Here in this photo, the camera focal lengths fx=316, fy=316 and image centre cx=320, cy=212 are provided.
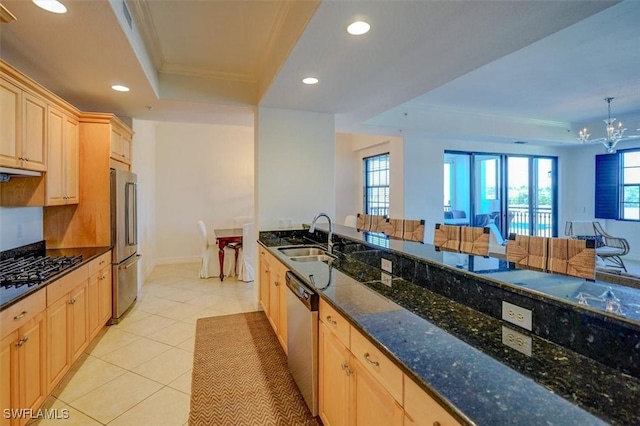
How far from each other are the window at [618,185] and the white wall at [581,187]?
0.13 metres

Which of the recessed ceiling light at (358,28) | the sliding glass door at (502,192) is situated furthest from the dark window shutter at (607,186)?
the recessed ceiling light at (358,28)

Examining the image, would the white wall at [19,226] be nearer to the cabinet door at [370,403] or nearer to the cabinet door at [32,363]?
the cabinet door at [32,363]

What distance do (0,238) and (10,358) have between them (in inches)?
53.6

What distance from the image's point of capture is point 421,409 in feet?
3.22

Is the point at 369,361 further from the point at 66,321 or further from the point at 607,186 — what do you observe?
the point at 607,186

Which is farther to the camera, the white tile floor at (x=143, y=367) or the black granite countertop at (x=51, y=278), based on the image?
the white tile floor at (x=143, y=367)

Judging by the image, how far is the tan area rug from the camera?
2.12m

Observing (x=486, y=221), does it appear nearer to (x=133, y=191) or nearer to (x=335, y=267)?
(x=335, y=267)

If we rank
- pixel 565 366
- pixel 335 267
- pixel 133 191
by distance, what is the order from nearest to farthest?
pixel 565 366 < pixel 335 267 < pixel 133 191

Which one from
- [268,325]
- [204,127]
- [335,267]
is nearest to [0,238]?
[268,325]

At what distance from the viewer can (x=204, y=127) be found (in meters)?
6.93

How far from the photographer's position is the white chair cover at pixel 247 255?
17.1 ft

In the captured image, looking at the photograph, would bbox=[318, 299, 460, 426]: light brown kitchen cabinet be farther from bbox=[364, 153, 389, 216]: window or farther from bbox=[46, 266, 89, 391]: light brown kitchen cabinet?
bbox=[364, 153, 389, 216]: window

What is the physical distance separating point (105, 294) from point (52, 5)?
263 centimetres
